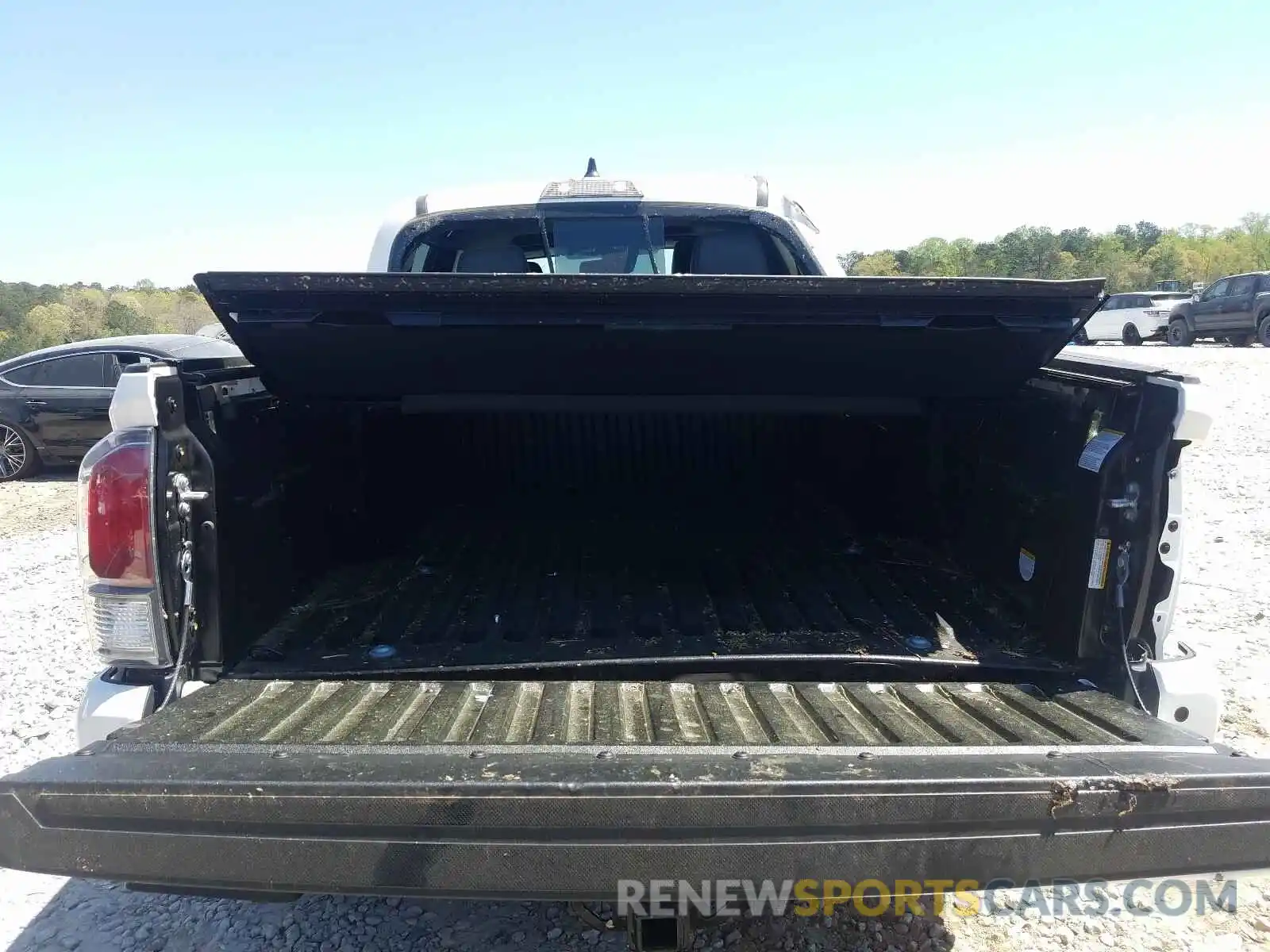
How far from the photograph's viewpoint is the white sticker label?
2312mm

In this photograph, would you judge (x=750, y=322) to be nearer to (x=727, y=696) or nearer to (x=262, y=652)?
(x=727, y=696)

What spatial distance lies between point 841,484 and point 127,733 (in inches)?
99.1

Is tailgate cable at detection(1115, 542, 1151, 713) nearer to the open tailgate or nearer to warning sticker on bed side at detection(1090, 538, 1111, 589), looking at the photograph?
warning sticker on bed side at detection(1090, 538, 1111, 589)

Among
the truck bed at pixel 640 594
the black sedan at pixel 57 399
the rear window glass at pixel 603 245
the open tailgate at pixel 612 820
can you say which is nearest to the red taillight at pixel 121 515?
the truck bed at pixel 640 594

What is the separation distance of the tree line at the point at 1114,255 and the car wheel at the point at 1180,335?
25.8 meters

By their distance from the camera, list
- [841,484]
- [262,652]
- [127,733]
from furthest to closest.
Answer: [841,484] < [262,652] < [127,733]

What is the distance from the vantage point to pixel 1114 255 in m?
60.2

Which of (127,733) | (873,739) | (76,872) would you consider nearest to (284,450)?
(127,733)

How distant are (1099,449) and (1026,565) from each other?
49 centimetres

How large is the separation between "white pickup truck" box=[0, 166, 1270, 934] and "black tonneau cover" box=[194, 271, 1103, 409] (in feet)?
0.04

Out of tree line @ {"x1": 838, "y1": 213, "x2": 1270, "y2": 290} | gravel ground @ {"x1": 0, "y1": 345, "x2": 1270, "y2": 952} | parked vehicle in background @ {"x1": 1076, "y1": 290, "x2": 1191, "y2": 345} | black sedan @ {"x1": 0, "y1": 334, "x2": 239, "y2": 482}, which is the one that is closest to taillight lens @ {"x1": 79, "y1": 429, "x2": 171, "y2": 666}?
gravel ground @ {"x1": 0, "y1": 345, "x2": 1270, "y2": 952}

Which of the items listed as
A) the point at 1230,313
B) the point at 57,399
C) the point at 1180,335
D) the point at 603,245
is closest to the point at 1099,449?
the point at 603,245

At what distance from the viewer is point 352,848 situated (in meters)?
1.42

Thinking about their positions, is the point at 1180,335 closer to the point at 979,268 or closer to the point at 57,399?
the point at 57,399
